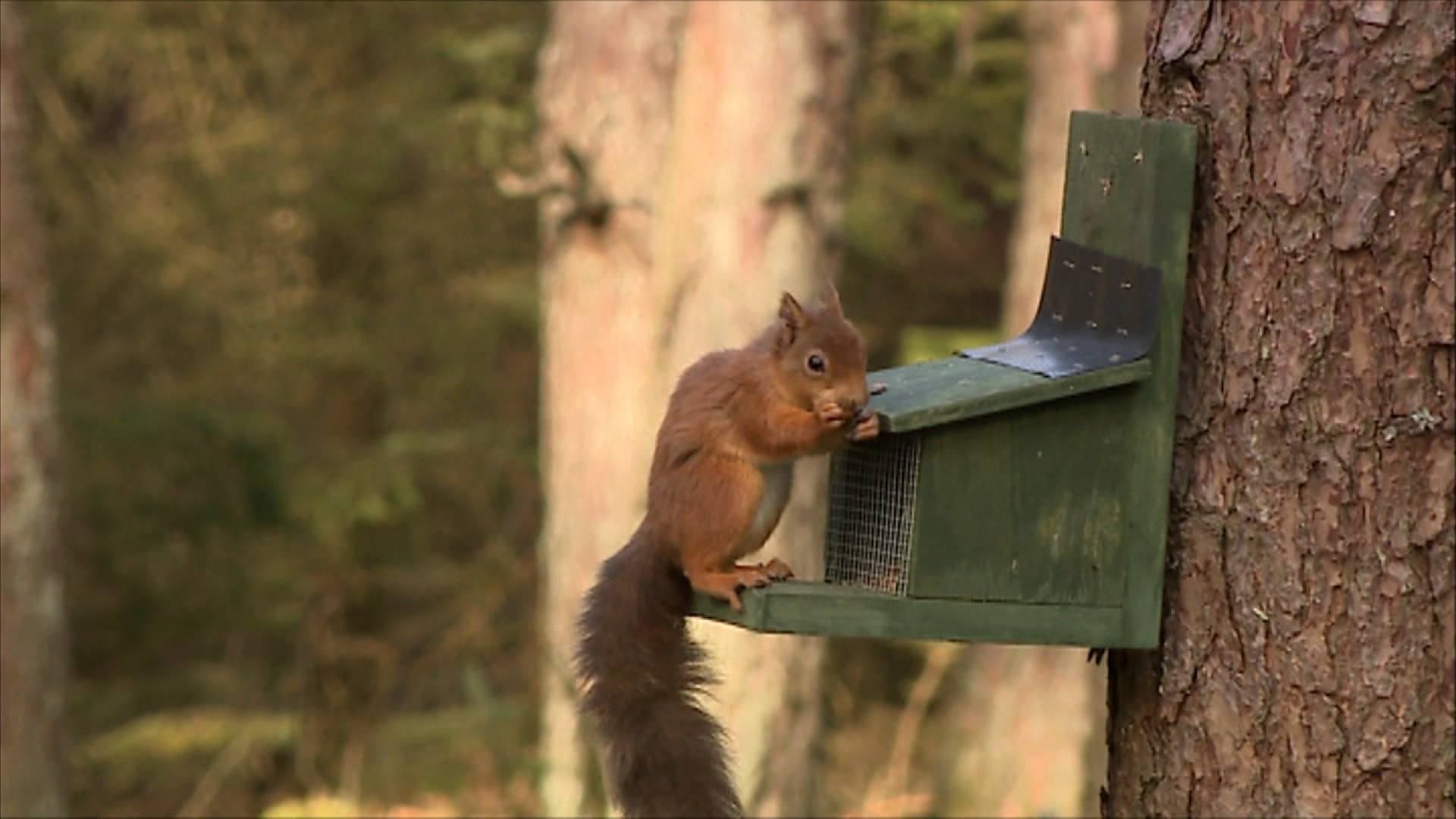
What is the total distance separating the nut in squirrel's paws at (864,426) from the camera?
3.17m

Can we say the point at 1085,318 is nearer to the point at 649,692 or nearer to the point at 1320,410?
the point at 1320,410

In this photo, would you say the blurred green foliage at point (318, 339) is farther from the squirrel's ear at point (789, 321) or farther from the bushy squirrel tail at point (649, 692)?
the bushy squirrel tail at point (649, 692)

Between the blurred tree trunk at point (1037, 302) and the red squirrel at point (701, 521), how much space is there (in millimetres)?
7004

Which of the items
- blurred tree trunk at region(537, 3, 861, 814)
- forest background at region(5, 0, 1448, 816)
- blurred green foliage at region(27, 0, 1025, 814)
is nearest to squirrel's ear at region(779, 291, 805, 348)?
blurred tree trunk at region(537, 3, 861, 814)

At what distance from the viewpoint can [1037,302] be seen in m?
10.7

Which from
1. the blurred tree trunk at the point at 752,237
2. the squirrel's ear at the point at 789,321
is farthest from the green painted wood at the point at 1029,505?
the blurred tree trunk at the point at 752,237

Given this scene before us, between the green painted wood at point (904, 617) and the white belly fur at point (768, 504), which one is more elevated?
the white belly fur at point (768, 504)

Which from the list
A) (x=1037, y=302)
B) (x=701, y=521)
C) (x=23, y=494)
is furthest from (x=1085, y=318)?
(x=1037, y=302)

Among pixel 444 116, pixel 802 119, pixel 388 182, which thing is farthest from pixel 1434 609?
pixel 388 182

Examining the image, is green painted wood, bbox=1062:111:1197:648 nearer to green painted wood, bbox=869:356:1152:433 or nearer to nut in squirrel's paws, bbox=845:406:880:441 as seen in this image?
green painted wood, bbox=869:356:1152:433

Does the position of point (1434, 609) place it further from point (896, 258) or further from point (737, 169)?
point (896, 258)

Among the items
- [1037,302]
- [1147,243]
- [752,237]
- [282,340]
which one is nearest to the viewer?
[1147,243]

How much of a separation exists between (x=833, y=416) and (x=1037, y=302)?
296 inches

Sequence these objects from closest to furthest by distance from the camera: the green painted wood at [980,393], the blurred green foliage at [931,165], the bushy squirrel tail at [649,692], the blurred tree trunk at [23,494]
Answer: the bushy squirrel tail at [649,692] < the green painted wood at [980,393] < the blurred tree trunk at [23,494] < the blurred green foliage at [931,165]
